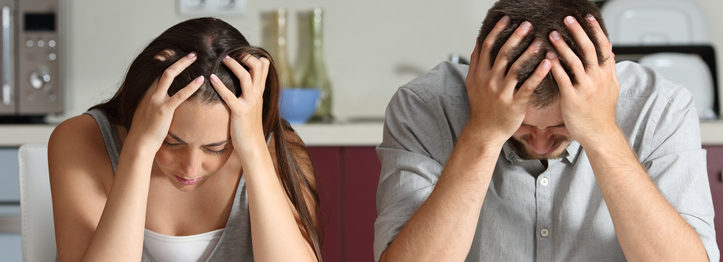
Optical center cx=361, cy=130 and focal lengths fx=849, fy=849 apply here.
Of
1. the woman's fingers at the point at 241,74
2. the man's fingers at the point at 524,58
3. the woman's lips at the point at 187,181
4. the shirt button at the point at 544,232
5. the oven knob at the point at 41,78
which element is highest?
the man's fingers at the point at 524,58

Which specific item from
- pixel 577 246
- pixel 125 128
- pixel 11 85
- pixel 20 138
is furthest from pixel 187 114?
pixel 11 85

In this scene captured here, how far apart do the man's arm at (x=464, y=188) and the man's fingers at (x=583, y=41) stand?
0.31ft

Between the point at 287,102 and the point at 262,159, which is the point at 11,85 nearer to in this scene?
the point at 287,102

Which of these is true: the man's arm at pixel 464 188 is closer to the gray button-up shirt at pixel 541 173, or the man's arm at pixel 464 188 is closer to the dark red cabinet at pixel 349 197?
the gray button-up shirt at pixel 541 173

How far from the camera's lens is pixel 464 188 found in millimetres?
1293

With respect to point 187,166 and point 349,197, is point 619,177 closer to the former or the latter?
point 187,166

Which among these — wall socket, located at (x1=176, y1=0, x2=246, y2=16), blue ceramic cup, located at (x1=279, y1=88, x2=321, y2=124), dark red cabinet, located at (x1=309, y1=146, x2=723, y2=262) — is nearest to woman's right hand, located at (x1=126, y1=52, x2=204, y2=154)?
dark red cabinet, located at (x1=309, y1=146, x2=723, y2=262)

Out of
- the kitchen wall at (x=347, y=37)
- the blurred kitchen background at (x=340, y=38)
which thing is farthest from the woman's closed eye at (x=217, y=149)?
the kitchen wall at (x=347, y=37)

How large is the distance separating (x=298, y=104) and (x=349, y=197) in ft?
1.20

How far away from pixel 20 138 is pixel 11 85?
299 mm

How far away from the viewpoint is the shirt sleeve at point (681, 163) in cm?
134

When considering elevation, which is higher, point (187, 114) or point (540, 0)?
point (540, 0)

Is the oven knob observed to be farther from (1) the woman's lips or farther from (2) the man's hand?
(2) the man's hand

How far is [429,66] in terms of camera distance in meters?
3.00
